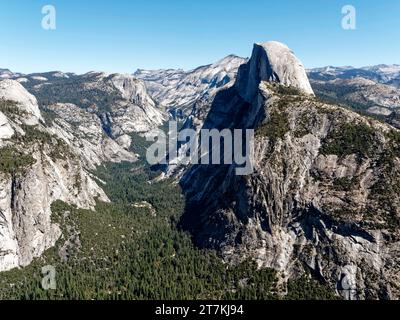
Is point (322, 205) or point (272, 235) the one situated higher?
point (322, 205)

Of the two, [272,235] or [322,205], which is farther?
[272,235]

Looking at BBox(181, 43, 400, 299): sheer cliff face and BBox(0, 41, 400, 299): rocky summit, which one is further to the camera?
BBox(181, 43, 400, 299): sheer cliff face

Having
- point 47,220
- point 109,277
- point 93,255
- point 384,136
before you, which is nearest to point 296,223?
point 384,136

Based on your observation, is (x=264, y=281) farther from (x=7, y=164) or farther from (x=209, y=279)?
(x=7, y=164)

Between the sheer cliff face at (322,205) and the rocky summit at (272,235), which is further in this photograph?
the sheer cliff face at (322,205)

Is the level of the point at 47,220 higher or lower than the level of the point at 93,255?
higher
